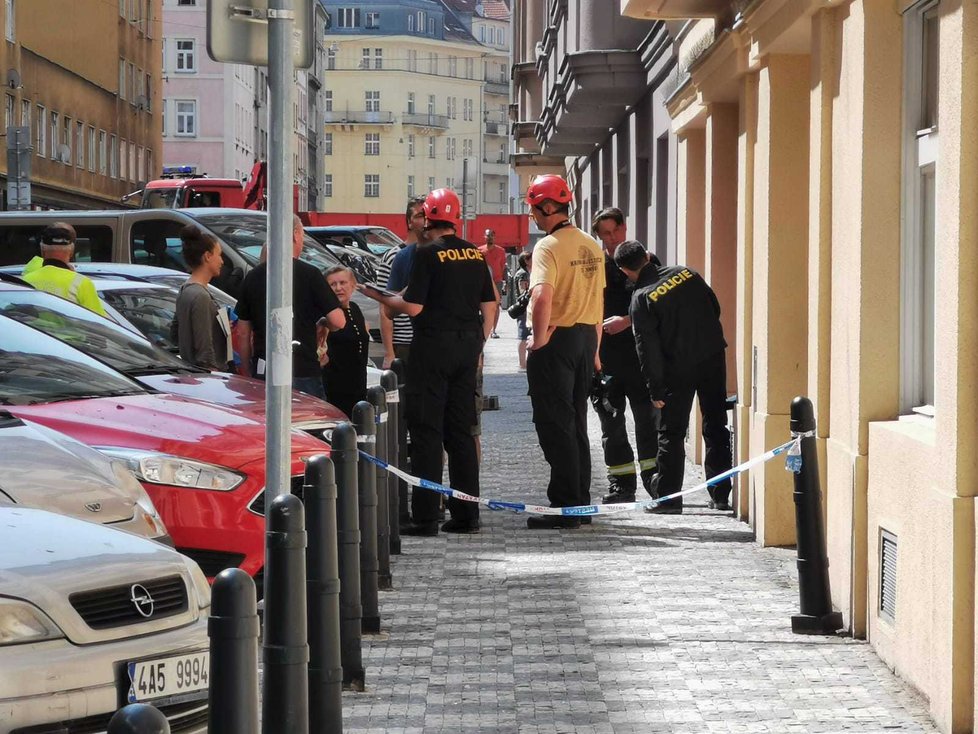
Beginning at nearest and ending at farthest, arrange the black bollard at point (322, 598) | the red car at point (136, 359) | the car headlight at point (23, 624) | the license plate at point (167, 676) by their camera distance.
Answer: the car headlight at point (23, 624) → the license plate at point (167, 676) → the black bollard at point (322, 598) → the red car at point (136, 359)

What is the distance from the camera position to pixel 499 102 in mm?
143000

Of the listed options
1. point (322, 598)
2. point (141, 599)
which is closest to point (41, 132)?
point (322, 598)

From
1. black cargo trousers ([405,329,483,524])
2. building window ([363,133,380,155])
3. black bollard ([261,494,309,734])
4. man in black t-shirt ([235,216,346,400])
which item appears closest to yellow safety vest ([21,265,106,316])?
man in black t-shirt ([235,216,346,400])

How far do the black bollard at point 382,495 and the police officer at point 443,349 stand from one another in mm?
1606

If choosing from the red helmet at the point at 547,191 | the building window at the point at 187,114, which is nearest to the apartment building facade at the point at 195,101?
the building window at the point at 187,114

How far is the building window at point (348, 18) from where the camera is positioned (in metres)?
135

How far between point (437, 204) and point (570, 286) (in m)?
0.92

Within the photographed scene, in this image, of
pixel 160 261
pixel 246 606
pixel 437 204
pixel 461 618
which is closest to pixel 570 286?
pixel 437 204

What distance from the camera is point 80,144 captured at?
200ft

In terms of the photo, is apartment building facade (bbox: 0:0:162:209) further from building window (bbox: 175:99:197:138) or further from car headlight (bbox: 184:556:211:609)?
car headlight (bbox: 184:556:211:609)

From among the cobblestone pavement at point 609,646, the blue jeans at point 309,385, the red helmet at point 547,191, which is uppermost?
the red helmet at point 547,191

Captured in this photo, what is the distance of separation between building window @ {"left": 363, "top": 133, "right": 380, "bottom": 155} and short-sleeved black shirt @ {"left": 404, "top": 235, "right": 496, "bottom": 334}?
125 meters

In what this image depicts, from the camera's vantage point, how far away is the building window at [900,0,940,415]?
25.3ft

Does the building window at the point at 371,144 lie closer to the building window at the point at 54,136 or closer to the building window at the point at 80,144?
the building window at the point at 80,144
